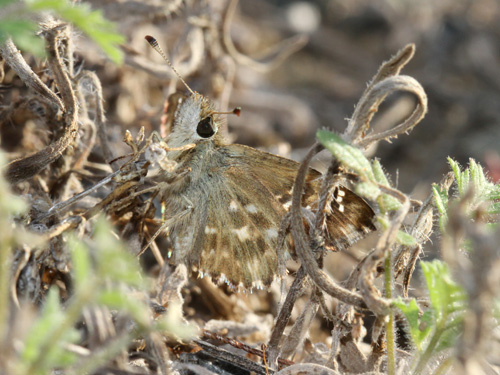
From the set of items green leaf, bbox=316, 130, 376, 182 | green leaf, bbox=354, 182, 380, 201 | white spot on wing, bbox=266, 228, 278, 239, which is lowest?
A: white spot on wing, bbox=266, 228, 278, 239

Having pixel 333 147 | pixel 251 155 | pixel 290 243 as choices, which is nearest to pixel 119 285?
pixel 333 147

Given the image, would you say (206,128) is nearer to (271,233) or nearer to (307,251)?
(271,233)

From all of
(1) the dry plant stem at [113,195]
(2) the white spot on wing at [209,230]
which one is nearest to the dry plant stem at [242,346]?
(2) the white spot on wing at [209,230]

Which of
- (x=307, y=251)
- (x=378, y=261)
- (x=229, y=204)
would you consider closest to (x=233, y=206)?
(x=229, y=204)

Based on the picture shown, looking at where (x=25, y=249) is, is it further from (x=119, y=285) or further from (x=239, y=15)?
(x=239, y=15)

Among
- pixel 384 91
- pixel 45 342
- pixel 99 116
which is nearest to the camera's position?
pixel 45 342

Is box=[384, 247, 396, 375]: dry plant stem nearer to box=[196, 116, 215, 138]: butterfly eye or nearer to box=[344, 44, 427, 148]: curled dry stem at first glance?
box=[344, 44, 427, 148]: curled dry stem

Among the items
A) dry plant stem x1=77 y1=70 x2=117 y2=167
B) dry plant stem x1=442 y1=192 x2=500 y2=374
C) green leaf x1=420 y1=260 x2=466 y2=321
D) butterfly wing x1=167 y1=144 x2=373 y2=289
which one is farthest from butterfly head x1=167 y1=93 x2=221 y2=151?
dry plant stem x1=442 y1=192 x2=500 y2=374
